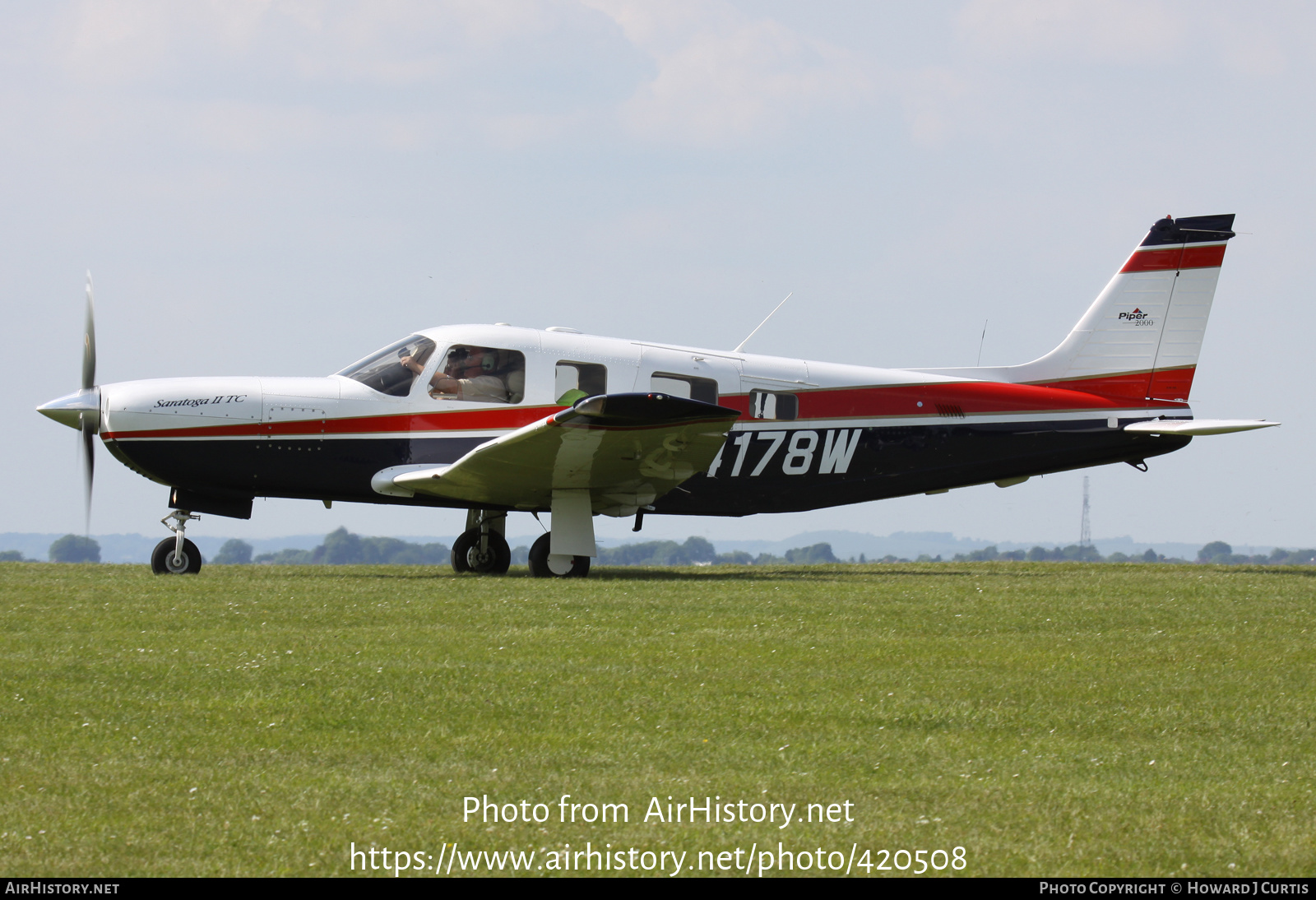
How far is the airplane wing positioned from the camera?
1288 cm

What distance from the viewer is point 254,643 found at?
8.40 metres

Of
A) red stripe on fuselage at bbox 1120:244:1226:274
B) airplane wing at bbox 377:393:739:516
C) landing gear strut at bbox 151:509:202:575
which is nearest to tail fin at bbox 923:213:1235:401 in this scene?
red stripe on fuselage at bbox 1120:244:1226:274

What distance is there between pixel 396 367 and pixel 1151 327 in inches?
399

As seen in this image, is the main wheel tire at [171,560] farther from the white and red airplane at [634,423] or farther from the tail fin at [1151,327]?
the tail fin at [1151,327]

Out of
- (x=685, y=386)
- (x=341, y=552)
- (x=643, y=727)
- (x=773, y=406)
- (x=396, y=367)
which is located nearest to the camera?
(x=643, y=727)

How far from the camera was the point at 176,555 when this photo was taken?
46.4ft

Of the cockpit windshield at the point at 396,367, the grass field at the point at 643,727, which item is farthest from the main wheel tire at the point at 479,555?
the grass field at the point at 643,727

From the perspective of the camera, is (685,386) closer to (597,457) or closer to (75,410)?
(597,457)

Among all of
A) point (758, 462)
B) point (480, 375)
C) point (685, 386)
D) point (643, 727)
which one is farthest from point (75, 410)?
point (643, 727)

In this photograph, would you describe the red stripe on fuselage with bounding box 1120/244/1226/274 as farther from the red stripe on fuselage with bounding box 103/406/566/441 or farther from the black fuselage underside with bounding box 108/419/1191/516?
the red stripe on fuselage with bounding box 103/406/566/441

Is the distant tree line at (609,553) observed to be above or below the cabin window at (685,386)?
below

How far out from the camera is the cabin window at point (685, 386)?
595 inches

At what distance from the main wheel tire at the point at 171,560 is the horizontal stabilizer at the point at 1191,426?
12.0 metres
